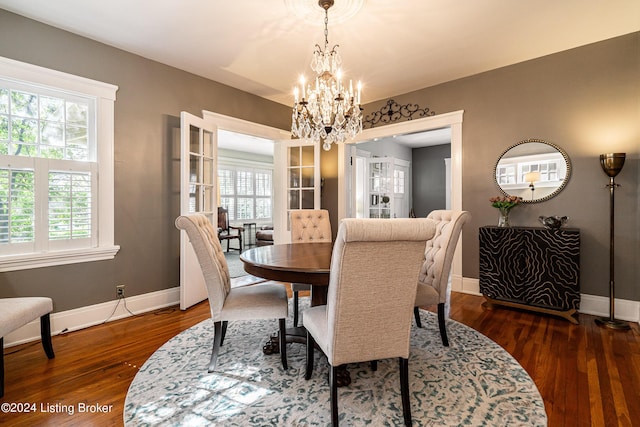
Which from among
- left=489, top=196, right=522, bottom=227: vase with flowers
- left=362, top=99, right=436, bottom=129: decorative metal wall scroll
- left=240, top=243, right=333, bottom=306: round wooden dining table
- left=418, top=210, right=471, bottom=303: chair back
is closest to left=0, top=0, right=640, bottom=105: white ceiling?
left=362, top=99, right=436, bottom=129: decorative metal wall scroll

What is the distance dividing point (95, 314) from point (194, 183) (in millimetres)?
1540

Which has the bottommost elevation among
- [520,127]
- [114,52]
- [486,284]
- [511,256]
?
[486,284]

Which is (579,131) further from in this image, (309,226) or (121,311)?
(121,311)

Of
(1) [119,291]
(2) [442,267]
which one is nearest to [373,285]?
(2) [442,267]

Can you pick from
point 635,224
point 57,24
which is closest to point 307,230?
point 57,24

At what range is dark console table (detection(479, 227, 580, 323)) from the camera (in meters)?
2.73

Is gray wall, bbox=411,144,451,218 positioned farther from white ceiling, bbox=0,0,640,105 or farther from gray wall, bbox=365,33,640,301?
white ceiling, bbox=0,0,640,105

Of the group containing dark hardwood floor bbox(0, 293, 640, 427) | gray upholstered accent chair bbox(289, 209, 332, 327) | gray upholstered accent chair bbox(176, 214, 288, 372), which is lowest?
dark hardwood floor bbox(0, 293, 640, 427)

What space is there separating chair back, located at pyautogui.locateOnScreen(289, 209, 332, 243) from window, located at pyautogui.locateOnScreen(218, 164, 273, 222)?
15.9ft

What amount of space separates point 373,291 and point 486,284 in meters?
2.37

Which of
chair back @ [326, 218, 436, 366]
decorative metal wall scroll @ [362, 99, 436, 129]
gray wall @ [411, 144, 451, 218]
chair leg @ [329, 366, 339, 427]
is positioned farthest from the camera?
gray wall @ [411, 144, 451, 218]

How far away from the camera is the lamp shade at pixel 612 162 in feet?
8.59

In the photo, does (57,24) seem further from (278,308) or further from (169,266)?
(278,308)

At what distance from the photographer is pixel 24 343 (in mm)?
2383
